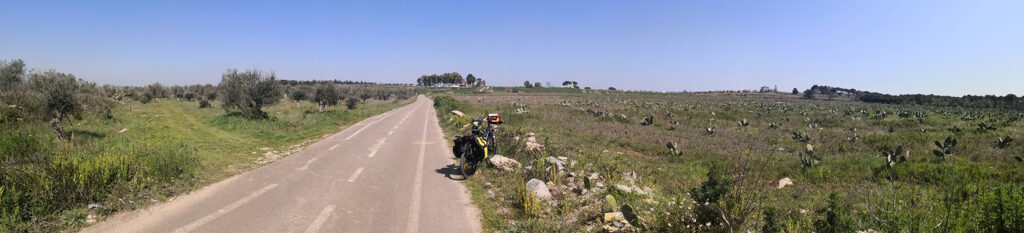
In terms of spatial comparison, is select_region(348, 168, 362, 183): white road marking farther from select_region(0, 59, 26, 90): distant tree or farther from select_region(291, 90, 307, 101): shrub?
select_region(291, 90, 307, 101): shrub

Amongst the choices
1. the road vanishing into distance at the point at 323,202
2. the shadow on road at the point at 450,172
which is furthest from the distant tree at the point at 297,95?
the shadow on road at the point at 450,172

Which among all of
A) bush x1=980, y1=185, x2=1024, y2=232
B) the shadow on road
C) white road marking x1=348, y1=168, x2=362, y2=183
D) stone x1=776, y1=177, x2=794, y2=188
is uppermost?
bush x1=980, y1=185, x2=1024, y2=232

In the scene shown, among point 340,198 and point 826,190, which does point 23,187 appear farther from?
point 826,190

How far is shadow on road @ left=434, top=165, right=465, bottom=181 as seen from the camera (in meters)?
10.1

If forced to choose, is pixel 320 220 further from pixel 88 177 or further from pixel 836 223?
pixel 836 223

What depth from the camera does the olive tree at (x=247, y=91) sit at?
27984mm

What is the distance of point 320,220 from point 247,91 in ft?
91.1

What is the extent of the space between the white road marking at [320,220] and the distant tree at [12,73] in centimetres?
3563

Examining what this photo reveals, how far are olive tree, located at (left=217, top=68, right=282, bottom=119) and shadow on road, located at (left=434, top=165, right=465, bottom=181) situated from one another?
74.5 feet

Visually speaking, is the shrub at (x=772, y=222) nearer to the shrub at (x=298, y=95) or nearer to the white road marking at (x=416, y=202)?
the white road marking at (x=416, y=202)

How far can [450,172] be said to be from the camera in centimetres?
1067

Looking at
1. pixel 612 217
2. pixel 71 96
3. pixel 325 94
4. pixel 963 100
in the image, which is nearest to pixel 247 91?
pixel 71 96

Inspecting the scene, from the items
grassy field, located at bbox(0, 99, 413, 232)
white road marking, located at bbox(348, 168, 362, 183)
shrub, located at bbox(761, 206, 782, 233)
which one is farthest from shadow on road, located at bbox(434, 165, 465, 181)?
shrub, located at bbox(761, 206, 782, 233)

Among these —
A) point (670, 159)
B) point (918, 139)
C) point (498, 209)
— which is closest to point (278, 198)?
point (498, 209)
